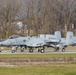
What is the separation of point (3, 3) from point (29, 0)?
6.86m

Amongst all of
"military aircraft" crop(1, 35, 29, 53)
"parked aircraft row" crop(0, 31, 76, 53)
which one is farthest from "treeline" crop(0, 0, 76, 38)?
"military aircraft" crop(1, 35, 29, 53)

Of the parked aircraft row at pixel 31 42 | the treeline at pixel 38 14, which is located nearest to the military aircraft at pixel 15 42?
the parked aircraft row at pixel 31 42

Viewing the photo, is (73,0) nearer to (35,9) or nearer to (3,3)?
(35,9)

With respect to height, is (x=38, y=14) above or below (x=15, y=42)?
above

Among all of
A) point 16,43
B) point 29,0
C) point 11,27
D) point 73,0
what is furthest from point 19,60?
point 73,0

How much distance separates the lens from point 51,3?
358ft

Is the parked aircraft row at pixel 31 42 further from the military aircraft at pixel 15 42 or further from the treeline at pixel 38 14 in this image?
the treeline at pixel 38 14

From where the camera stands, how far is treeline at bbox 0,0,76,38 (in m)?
98.1

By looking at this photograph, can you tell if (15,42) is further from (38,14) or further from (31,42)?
(38,14)

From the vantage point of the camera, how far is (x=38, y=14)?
343 ft

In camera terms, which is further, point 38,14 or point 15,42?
point 38,14

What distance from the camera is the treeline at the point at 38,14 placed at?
98.1 metres

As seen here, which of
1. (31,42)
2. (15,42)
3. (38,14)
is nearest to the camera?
(15,42)

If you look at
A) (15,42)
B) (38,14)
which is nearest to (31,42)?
(15,42)
